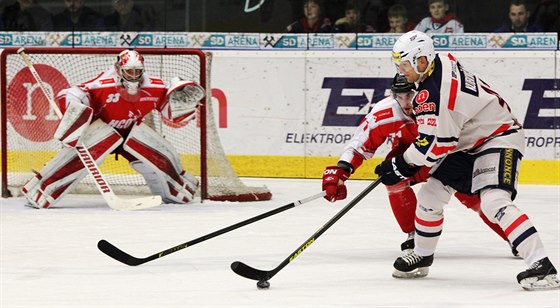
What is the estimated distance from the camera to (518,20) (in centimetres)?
857

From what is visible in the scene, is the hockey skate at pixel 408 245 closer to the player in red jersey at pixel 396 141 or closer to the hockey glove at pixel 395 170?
the player in red jersey at pixel 396 141

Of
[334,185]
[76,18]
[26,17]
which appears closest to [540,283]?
[334,185]

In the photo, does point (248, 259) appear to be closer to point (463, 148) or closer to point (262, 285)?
point (262, 285)

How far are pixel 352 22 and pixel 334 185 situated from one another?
14.0ft

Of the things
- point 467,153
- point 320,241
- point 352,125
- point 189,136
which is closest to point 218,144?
point 189,136

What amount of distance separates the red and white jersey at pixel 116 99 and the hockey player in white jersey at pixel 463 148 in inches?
110

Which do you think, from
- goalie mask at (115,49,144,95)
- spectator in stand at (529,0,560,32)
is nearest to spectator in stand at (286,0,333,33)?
spectator in stand at (529,0,560,32)

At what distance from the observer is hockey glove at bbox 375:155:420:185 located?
4508 mm

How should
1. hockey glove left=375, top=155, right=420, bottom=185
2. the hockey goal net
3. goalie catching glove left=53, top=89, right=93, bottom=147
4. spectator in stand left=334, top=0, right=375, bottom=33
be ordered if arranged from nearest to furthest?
hockey glove left=375, top=155, right=420, bottom=185 → goalie catching glove left=53, top=89, right=93, bottom=147 → the hockey goal net → spectator in stand left=334, top=0, right=375, bottom=33

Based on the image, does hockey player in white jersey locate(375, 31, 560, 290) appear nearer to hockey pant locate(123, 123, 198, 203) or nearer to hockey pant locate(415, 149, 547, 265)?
hockey pant locate(415, 149, 547, 265)

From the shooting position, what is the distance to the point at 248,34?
348 inches

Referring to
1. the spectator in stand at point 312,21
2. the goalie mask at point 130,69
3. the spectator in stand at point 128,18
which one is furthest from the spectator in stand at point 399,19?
the goalie mask at point 130,69

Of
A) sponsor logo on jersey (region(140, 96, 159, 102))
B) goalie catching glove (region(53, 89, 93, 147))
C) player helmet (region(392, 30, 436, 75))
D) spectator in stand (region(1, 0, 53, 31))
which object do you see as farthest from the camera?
spectator in stand (region(1, 0, 53, 31))

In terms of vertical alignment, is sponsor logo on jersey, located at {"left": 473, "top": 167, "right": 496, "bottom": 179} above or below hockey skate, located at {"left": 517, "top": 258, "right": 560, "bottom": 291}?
above
